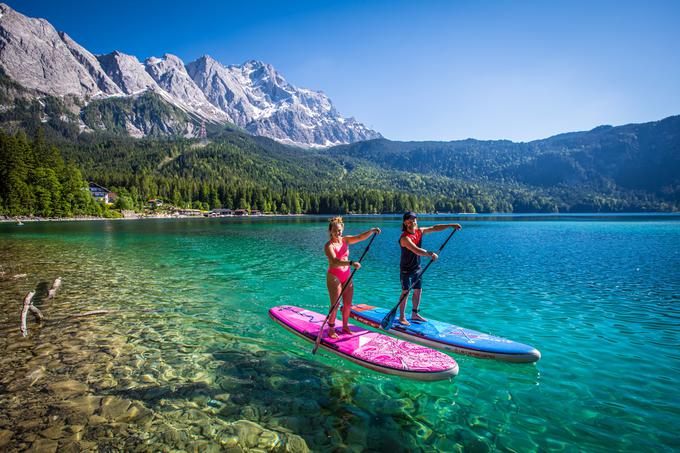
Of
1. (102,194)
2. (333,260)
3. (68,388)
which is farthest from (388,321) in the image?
(102,194)

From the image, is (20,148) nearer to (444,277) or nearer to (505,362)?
(444,277)

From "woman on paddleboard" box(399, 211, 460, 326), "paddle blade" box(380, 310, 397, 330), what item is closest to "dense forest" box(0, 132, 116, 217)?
"paddle blade" box(380, 310, 397, 330)

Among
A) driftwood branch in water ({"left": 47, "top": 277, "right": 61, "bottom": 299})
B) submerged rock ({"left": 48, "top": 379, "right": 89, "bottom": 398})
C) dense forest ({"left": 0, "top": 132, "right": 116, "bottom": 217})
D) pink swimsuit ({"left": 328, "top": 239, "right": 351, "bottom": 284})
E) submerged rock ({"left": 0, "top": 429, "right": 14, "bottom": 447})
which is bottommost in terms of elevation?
submerged rock ({"left": 48, "top": 379, "right": 89, "bottom": 398})

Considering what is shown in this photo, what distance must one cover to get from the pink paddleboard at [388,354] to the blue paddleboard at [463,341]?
1.34 meters

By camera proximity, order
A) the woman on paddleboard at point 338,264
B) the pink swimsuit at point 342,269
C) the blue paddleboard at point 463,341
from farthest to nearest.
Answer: the pink swimsuit at point 342,269, the woman on paddleboard at point 338,264, the blue paddleboard at point 463,341

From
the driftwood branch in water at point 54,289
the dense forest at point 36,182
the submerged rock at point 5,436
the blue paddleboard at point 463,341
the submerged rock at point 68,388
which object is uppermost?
the dense forest at point 36,182

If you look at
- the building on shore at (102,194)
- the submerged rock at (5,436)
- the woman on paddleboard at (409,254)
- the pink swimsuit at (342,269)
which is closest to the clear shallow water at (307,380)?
the submerged rock at (5,436)

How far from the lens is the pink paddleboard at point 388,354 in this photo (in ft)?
28.5

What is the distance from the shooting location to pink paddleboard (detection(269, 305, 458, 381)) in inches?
342

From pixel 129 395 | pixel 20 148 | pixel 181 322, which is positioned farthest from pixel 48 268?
pixel 20 148

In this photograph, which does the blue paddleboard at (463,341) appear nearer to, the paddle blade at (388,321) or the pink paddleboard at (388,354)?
the paddle blade at (388,321)

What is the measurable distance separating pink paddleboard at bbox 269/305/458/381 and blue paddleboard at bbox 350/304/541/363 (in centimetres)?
134

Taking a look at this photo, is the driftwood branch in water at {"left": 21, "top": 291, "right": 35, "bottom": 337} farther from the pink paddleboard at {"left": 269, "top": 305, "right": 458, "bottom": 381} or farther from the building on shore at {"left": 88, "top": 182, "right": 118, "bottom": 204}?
the building on shore at {"left": 88, "top": 182, "right": 118, "bottom": 204}

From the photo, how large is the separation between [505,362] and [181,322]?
12439mm
